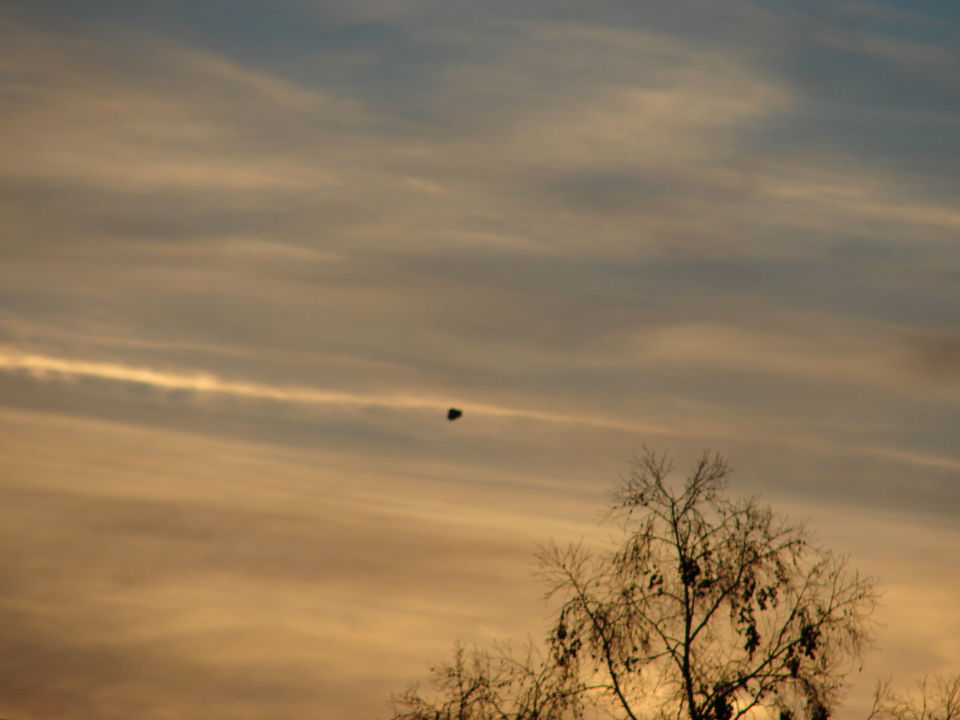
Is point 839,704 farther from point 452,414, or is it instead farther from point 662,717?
point 452,414

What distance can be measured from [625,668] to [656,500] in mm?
4712

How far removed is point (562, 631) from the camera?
Answer: 4578 centimetres

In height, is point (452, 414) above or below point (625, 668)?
above

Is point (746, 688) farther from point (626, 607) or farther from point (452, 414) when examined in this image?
point (452, 414)

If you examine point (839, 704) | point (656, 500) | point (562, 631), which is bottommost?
point (839, 704)

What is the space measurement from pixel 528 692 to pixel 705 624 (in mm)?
5264

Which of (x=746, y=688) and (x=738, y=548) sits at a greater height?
(x=738, y=548)

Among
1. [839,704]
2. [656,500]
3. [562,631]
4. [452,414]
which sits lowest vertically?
[839,704]

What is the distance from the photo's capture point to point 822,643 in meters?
44.6

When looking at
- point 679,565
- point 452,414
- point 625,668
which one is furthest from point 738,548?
point 452,414

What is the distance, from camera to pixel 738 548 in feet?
149

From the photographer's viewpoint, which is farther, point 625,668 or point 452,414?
point 452,414

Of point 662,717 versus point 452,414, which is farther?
point 452,414

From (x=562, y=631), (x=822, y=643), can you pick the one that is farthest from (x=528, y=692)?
(x=822, y=643)
